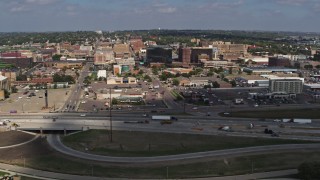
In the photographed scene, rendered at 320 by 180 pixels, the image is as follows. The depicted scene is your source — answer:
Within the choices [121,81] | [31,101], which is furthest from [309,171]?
[121,81]

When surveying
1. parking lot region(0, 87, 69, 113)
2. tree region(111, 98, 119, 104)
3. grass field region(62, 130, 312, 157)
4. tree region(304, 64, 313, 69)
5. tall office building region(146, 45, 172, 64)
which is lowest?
parking lot region(0, 87, 69, 113)

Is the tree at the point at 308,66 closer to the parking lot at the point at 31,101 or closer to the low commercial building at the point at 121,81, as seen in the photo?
the low commercial building at the point at 121,81

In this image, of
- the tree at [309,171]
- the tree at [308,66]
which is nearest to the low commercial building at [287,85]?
the tree at [309,171]

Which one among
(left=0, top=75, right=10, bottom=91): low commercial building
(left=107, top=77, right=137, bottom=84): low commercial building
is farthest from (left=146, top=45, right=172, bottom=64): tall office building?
(left=0, top=75, right=10, bottom=91): low commercial building

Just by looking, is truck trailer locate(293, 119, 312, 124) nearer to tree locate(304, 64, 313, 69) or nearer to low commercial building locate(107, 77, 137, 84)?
low commercial building locate(107, 77, 137, 84)

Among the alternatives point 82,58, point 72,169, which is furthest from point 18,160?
point 82,58

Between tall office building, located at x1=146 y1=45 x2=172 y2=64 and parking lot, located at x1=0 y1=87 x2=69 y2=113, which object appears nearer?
parking lot, located at x1=0 y1=87 x2=69 y2=113
